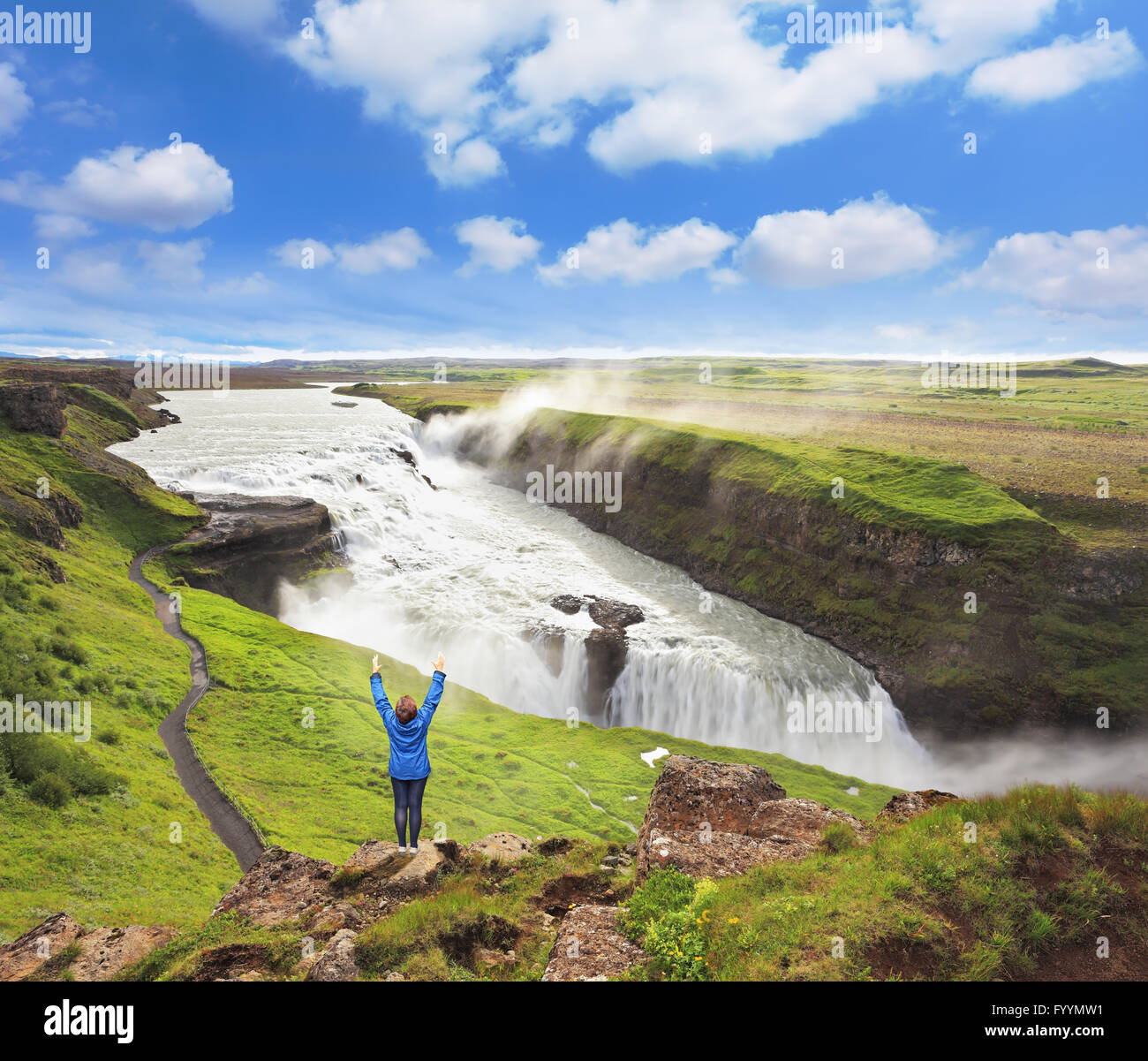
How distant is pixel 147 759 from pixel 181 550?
23.2 metres

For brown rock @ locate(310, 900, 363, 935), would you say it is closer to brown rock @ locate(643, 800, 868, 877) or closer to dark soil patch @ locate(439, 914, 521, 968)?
dark soil patch @ locate(439, 914, 521, 968)

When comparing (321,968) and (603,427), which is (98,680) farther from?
(603,427)

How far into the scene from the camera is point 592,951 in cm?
781

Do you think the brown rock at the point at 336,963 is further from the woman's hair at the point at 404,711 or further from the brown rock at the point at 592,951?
the woman's hair at the point at 404,711

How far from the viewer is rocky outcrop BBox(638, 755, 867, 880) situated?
966 centimetres

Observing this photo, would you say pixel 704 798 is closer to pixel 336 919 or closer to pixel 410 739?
pixel 410 739

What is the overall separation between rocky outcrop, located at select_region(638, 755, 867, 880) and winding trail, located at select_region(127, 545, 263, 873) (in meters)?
11.2

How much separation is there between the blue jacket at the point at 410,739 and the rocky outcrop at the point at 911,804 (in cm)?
853

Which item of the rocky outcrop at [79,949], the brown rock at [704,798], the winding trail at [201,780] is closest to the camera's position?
the rocky outcrop at [79,949]

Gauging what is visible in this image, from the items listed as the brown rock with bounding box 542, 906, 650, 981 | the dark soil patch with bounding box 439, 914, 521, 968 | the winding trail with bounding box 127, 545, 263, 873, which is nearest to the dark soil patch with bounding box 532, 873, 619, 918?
the dark soil patch with bounding box 439, 914, 521, 968

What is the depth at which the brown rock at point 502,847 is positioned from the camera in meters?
11.9

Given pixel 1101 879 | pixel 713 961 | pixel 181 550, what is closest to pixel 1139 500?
pixel 1101 879

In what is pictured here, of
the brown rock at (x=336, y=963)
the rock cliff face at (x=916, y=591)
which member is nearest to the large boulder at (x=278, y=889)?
the brown rock at (x=336, y=963)

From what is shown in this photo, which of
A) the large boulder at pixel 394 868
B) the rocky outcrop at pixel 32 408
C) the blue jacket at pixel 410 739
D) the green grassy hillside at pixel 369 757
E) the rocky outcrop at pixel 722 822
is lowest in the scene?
the green grassy hillside at pixel 369 757
